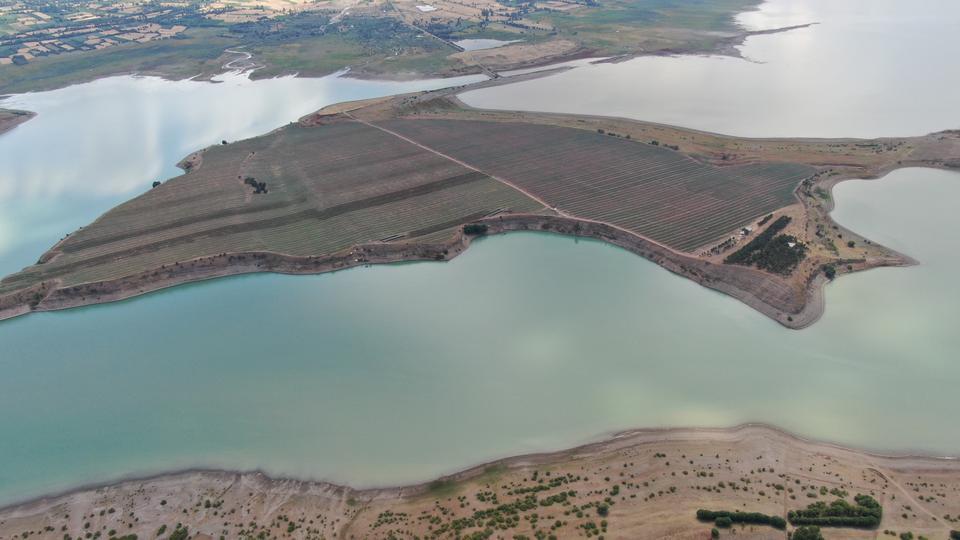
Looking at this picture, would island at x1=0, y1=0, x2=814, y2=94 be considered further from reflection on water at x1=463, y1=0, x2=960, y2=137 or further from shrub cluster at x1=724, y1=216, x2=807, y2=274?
shrub cluster at x1=724, y1=216, x2=807, y2=274

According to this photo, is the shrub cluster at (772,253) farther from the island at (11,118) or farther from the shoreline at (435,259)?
the island at (11,118)

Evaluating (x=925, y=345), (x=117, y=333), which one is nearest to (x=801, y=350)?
(x=925, y=345)

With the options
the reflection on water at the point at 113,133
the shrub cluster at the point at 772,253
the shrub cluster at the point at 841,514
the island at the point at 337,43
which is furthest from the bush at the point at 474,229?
the island at the point at 337,43

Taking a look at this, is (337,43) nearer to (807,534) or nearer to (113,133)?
(113,133)

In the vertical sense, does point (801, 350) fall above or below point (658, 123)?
below

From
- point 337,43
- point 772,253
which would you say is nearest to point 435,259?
point 772,253

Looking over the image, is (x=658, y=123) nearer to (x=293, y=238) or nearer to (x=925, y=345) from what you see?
(x=925, y=345)
